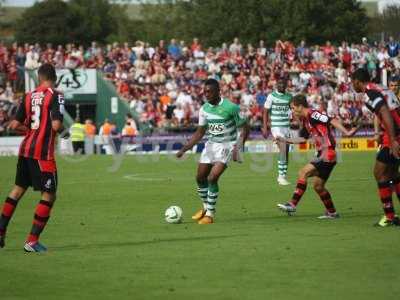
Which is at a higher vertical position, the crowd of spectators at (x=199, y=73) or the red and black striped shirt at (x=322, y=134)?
the red and black striped shirt at (x=322, y=134)

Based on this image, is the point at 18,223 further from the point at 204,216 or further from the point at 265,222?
Answer: the point at 265,222

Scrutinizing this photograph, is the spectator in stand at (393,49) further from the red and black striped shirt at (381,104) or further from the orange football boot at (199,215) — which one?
the red and black striped shirt at (381,104)

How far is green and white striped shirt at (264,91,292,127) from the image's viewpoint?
25141 millimetres

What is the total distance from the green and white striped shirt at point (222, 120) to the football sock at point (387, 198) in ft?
8.85

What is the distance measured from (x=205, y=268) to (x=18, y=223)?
586cm

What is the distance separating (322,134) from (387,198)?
2083 mm

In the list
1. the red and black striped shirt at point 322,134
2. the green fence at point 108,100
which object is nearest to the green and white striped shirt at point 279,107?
the red and black striped shirt at point 322,134

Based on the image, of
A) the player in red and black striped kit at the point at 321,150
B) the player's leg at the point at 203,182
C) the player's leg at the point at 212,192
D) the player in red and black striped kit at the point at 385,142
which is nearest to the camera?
the player in red and black striped kit at the point at 385,142

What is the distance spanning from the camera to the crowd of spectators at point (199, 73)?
41.2 m

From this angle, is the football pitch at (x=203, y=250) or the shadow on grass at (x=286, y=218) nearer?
the football pitch at (x=203, y=250)

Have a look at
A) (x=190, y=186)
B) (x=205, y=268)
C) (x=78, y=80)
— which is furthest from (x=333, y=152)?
(x=78, y=80)

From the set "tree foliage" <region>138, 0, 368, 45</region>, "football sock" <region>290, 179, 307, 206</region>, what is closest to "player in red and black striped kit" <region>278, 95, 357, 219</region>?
"football sock" <region>290, 179, 307, 206</region>

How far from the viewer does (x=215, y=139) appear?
16.1 m

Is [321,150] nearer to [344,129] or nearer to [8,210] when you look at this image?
[344,129]
